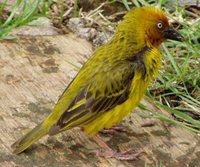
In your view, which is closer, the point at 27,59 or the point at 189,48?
the point at 27,59

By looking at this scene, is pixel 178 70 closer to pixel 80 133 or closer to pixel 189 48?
pixel 189 48

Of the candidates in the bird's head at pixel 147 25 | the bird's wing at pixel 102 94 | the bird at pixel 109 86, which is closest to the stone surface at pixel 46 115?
the bird at pixel 109 86

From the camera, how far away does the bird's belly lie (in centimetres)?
550

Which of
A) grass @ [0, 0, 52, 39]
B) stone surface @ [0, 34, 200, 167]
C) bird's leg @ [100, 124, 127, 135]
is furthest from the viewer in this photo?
grass @ [0, 0, 52, 39]

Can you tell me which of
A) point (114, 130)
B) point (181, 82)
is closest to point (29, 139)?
point (114, 130)

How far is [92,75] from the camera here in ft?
18.3

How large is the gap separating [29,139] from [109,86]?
780 mm

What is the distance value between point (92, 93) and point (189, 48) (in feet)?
5.84

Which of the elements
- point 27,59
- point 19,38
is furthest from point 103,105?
point 19,38

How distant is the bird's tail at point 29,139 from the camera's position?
205 inches

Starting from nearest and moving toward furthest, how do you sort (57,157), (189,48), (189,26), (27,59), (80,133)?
(57,157) < (80,133) < (27,59) < (189,48) < (189,26)

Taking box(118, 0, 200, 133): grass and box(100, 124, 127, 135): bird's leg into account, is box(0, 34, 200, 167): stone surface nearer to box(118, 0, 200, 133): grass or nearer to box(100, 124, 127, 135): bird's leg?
box(100, 124, 127, 135): bird's leg

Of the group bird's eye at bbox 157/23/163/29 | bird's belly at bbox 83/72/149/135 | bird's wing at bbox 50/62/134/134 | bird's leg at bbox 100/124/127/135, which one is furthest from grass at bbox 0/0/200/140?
bird's eye at bbox 157/23/163/29

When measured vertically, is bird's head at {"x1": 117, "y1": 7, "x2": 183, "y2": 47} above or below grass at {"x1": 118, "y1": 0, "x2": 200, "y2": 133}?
above
